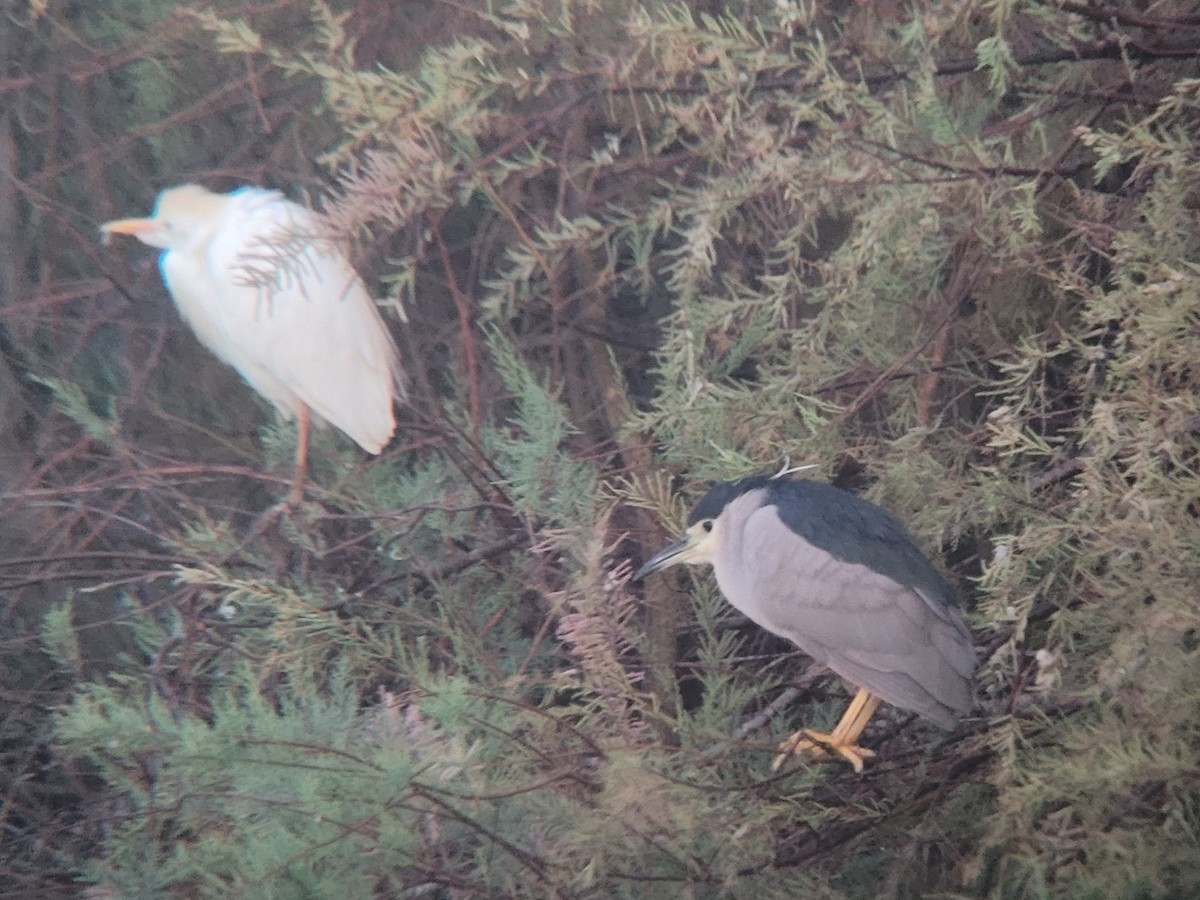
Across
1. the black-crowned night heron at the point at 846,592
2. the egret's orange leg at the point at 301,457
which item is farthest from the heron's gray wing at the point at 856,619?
the egret's orange leg at the point at 301,457

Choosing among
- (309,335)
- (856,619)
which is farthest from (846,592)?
(309,335)

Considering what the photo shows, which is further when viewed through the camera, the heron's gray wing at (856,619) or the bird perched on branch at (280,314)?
the bird perched on branch at (280,314)

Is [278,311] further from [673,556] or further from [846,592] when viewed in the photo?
[846,592]

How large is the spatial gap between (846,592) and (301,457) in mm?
1241

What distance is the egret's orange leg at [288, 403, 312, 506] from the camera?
7.67ft

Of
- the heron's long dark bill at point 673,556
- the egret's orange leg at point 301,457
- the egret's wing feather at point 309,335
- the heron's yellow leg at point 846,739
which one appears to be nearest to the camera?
the heron's yellow leg at point 846,739

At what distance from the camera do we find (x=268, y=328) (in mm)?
2709

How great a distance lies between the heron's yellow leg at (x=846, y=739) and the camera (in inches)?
66.9

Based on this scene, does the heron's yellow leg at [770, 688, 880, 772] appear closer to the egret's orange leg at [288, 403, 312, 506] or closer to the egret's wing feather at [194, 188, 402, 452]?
the egret's orange leg at [288, 403, 312, 506]

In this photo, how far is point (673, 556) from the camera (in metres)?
2.06

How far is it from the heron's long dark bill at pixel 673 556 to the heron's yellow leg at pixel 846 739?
36cm

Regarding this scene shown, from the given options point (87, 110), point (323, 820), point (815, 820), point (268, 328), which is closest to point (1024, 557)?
point (815, 820)

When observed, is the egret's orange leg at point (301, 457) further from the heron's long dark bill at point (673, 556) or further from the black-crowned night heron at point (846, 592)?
the black-crowned night heron at point (846, 592)

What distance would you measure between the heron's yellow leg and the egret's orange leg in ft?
3.39
